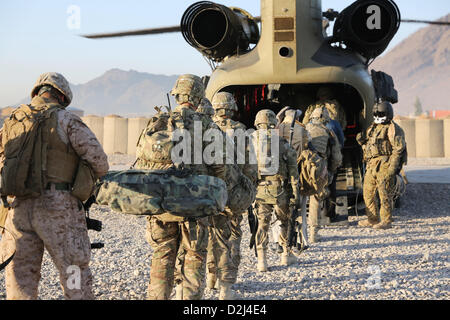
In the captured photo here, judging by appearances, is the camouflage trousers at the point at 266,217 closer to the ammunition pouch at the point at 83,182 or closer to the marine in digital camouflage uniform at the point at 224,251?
the marine in digital camouflage uniform at the point at 224,251

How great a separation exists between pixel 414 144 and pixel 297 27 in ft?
50.3

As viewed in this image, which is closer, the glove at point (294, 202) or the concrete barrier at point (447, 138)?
the glove at point (294, 202)

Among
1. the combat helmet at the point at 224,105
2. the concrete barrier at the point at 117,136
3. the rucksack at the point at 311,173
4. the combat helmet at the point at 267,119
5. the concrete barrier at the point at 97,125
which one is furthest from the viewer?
the concrete barrier at the point at 97,125

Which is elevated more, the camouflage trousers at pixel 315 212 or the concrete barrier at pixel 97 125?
the concrete barrier at pixel 97 125

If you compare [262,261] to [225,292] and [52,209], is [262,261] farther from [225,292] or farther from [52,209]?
[52,209]

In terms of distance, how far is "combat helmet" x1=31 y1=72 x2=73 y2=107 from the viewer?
10.8 ft

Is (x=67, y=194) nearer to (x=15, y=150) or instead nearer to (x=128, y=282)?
(x=15, y=150)

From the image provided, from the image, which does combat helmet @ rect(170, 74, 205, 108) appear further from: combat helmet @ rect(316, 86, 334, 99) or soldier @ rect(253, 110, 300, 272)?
combat helmet @ rect(316, 86, 334, 99)

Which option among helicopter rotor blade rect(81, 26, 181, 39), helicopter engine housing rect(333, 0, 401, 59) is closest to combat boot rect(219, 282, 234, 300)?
helicopter engine housing rect(333, 0, 401, 59)

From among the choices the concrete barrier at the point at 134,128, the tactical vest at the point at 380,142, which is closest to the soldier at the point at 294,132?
the tactical vest at the point at 380,142

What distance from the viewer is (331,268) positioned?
5484 millimetres

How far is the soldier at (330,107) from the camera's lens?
8.84 m

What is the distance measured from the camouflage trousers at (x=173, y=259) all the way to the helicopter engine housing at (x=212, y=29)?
5.40 metres
